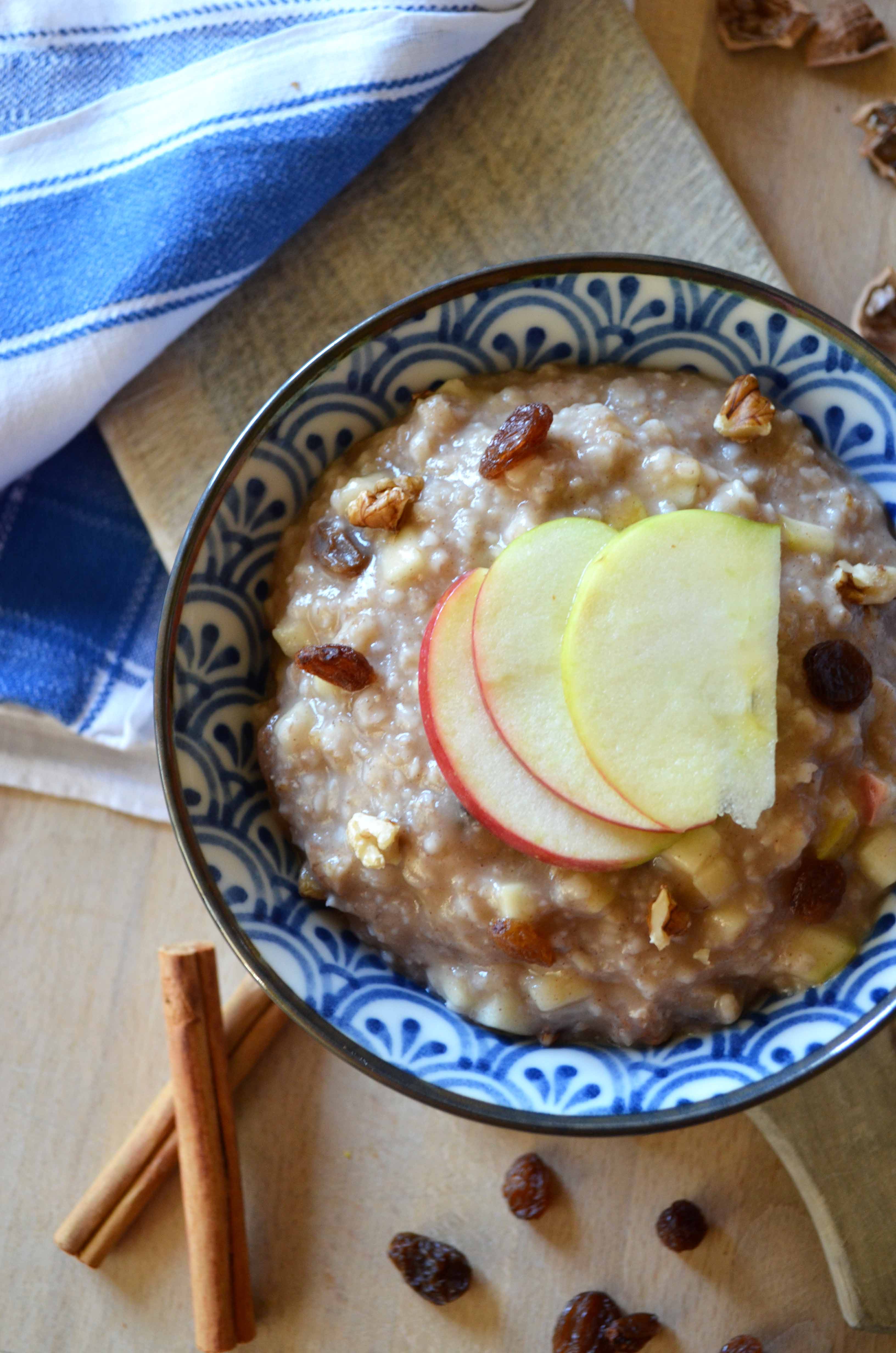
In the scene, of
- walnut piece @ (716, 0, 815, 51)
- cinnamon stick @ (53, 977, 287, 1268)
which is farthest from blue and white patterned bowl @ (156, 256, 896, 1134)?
walnut piece @ (716, 0, 815, 51)

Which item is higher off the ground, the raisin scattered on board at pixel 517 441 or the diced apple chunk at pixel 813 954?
the raisin scattered on board at pixel 517 441

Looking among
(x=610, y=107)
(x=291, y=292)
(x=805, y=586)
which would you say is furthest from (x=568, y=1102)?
(x=610, y=107)

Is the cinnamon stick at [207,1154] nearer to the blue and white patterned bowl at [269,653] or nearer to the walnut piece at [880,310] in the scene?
the blue and white patterned bowl at [269,653]

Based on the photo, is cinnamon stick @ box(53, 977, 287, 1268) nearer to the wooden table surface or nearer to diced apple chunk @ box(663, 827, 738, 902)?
the wooden table surface

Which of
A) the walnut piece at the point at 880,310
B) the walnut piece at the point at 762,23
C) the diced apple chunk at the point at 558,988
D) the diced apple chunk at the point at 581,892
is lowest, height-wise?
the diced apple chunk at the point at 558,988

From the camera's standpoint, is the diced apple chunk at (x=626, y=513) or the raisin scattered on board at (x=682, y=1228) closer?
the diced apple chunk at (x=626, y=513)

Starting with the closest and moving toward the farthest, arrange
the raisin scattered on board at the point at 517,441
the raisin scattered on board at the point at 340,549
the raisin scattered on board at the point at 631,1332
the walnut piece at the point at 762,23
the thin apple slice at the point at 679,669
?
the thin apple slice at the point at 679,669 < the raisin scattered on board at the point at 517,441 < the raisin scattered on board at the point at 340,549 < the raisin scattered on board at the point at 631,1332 < the walnut piece at the point at 762,23

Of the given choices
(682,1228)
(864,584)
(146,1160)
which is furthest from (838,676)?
(146,1160)

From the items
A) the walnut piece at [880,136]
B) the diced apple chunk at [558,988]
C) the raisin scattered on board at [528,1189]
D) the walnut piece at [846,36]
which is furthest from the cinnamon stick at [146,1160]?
the walnut piece at [846,36]
